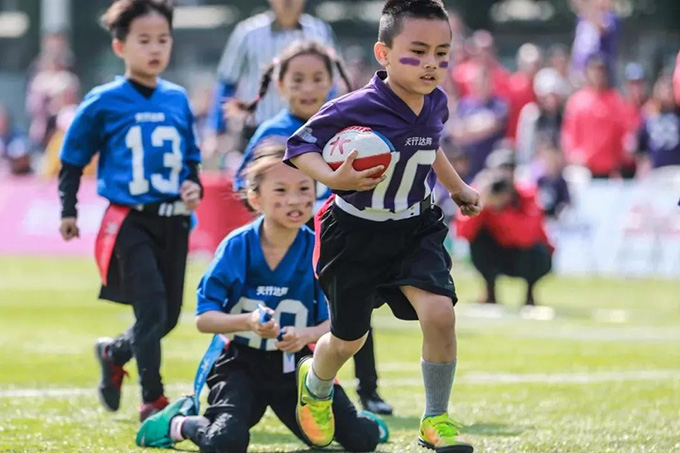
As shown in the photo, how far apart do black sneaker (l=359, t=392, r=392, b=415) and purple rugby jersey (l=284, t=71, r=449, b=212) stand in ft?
5.92

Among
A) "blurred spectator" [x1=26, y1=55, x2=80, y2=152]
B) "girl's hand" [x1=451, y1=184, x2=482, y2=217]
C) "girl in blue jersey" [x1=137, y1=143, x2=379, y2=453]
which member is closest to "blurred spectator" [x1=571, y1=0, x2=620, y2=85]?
"blurred spectator" [x1=26, y1=55, x2=80, y2=152]

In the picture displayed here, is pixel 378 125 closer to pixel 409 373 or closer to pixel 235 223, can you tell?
pixel 409 373

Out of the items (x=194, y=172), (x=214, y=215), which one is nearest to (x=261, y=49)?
(x=194, y=172)

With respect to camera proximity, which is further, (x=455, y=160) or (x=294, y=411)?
(x=455, y=160)

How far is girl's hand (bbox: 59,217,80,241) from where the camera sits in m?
6.83

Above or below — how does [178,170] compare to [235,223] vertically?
above

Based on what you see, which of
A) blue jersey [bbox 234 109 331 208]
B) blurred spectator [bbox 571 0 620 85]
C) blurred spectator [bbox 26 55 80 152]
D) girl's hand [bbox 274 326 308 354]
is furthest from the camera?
blurred spectator [bbox 26 55 80 152]

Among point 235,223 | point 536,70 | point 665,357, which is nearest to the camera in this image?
point 665,357

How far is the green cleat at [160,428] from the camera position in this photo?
5762 millimetres

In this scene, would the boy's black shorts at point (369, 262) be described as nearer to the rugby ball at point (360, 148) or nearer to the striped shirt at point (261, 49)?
the rugby ball at point (360, 148)

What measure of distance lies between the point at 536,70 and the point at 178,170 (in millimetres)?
11923

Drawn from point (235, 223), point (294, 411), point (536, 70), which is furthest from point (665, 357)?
point (536, 70)

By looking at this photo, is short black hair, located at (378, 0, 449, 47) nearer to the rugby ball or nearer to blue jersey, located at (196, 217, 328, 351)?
the rugby ball

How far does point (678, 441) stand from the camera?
5.83 metres
